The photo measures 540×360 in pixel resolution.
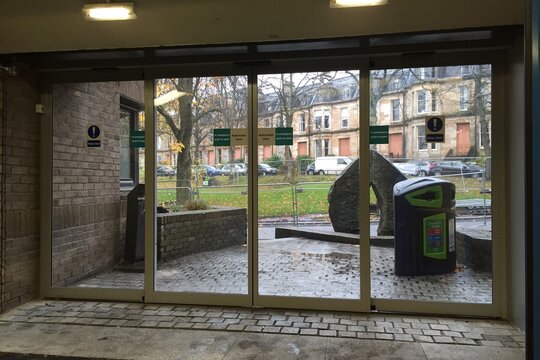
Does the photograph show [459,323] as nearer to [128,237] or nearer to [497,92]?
[497,92]

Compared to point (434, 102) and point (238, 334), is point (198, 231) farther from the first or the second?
point (434, 102)

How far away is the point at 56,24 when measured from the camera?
4.25m

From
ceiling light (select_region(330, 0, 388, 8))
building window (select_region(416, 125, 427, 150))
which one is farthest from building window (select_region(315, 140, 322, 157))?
ceiling light (select_region(330, 0, 388, 8))

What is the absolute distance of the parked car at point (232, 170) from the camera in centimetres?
513

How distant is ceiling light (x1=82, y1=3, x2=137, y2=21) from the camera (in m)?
3.85

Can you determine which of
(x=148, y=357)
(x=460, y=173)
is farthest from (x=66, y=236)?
(x=460, y=173)

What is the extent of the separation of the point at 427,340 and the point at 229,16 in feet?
11.2

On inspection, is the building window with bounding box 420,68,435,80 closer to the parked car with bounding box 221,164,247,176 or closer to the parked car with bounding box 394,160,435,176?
the parked car with bounding box 394,160,435,176

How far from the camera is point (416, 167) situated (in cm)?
492

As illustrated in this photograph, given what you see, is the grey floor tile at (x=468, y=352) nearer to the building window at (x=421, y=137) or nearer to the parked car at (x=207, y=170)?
the building window at (x=421, y=137)

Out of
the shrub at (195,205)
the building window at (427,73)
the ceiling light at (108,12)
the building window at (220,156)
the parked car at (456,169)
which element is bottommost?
the shrub at (195,205)

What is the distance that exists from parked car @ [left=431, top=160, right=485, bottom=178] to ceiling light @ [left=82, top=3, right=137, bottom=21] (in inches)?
135

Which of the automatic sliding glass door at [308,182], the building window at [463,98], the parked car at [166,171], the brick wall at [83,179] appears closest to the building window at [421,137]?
the building window at [463,98]

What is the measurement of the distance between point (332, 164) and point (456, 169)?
1.34 m
